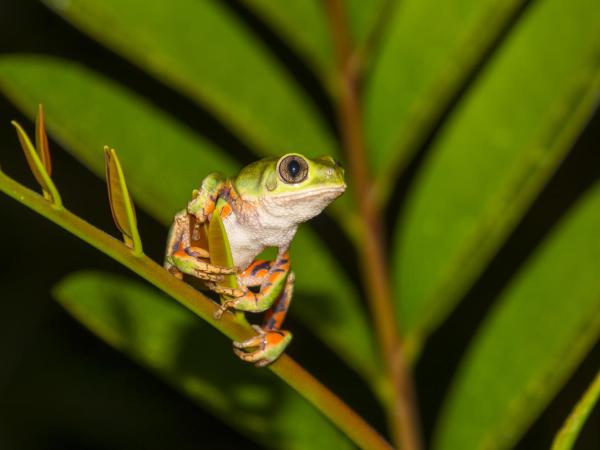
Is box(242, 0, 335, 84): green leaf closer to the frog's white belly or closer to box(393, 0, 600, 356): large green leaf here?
box(393, 0, 600, 356): large green leaf

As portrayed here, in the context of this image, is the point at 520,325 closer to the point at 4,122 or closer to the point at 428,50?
the point at 428,50

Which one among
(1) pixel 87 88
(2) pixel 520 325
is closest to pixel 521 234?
(2) pixel 520 325

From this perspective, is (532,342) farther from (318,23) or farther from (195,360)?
(318,23)

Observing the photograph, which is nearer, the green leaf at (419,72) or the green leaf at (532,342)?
the green leaf at (532,342)

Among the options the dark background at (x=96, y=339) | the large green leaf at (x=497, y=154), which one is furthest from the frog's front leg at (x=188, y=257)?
the dark background at (x=96, y=339)

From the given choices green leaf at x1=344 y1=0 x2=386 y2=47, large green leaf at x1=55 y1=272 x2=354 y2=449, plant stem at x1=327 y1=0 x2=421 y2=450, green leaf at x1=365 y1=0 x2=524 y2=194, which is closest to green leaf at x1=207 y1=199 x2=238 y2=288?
large green leaf at x1=55 y1=272 x2=354 y2=449

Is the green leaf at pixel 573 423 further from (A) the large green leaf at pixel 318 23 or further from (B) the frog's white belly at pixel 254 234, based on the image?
(A) the large green leaf at pixel 318 23
